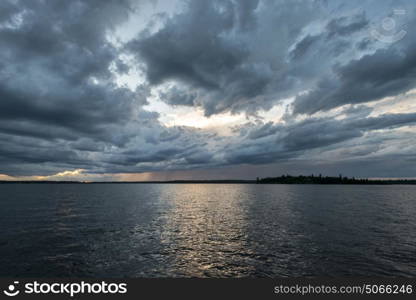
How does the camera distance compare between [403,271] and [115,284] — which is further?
[403,271]

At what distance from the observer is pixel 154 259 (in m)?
24.8

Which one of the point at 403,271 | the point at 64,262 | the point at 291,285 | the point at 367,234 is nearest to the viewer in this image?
the point at 291,285

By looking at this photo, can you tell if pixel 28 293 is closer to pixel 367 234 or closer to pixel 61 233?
pixel 61 233

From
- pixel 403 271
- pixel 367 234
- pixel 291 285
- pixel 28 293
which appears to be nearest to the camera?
pixel 28 293

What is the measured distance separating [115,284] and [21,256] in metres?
17.8

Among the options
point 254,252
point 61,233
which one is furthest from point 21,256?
point 254,252

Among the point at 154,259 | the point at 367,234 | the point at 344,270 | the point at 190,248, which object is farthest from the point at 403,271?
the point at 154,259

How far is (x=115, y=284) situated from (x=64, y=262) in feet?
40.1

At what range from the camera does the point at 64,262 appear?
2416 cm

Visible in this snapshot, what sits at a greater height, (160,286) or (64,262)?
(160,286)

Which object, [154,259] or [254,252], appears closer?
[154,259]

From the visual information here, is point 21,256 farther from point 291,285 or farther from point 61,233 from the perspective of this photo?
point 291,285

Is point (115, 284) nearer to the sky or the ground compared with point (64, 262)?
nearer to the sky

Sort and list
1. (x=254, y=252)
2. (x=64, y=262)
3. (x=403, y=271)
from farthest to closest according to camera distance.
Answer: (x=254, y=252), (x=64, y=262), (x=403, y=271)
